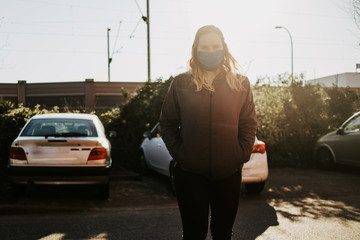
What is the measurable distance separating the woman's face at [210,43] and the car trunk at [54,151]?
391cm

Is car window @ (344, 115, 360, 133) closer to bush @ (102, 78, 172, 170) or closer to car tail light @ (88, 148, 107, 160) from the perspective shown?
bush @ (102, 78, 172, 170)

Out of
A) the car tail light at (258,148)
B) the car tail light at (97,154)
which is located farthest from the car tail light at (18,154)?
the car tail light at (258,148)

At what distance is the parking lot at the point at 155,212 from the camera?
14.9 feet

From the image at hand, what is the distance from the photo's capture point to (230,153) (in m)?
2.30

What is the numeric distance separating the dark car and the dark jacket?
24.2 ft

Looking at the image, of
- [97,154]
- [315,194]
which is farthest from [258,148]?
[97,154]

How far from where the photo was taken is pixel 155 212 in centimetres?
568

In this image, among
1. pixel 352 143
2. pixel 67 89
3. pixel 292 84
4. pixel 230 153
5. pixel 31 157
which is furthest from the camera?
pixel 67 89

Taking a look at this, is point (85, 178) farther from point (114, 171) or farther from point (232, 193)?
point (232, 193)

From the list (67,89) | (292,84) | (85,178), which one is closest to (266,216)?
(85,178)

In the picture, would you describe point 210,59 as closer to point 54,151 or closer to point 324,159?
point 54,151

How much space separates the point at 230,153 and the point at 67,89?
42.3 metres

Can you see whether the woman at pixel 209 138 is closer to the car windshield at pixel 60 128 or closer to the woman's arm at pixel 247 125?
the woman's arm at pixel 247 125

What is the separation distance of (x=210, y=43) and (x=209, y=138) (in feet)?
2.17
